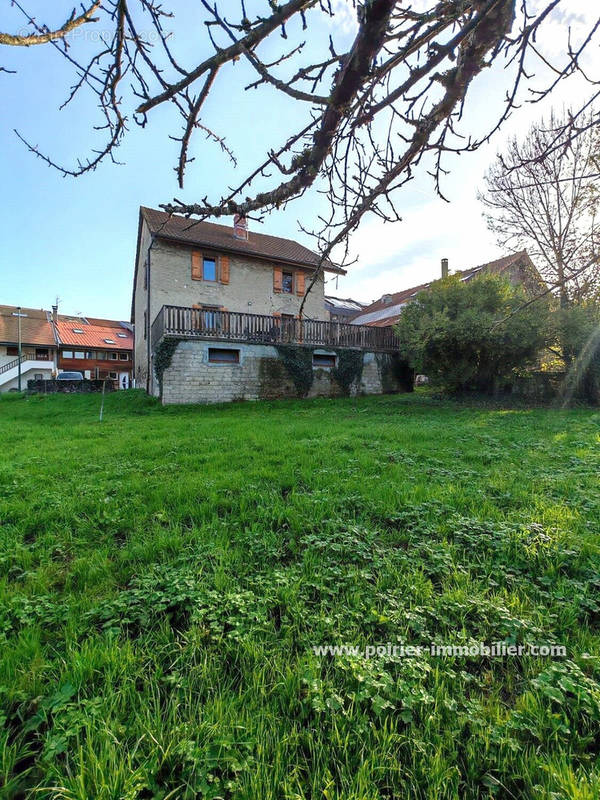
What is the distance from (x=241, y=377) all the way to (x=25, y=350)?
26350 millimetres

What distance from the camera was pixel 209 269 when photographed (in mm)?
16312

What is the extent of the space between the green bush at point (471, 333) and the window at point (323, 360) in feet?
10.1

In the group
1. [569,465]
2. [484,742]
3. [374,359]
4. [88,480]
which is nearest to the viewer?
[484,742]

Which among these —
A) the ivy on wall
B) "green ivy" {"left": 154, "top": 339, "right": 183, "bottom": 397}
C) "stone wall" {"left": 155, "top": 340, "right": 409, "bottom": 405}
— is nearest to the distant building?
"green ivy" {"left": 154, "top": 339, "right": 183, "bottom": 397}

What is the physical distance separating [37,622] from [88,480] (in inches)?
98.4

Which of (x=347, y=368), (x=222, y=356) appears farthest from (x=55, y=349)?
(x=347, y=368)

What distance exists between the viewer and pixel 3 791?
99 centimetres

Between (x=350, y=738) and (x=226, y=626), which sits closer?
(x=350, y=738)

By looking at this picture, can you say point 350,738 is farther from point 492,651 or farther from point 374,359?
point 374,359

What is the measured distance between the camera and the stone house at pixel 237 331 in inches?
469

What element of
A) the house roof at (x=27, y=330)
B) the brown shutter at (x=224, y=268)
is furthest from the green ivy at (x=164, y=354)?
the house roof at (x=27, y=330)

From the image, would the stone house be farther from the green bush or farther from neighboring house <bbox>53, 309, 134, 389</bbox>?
neighboring house <bbox>53, 309, 134, 389</bbox>

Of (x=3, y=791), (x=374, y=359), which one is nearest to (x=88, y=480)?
(x=3, y=791)

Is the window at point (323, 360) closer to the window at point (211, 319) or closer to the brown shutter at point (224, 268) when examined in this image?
the window at point (211, 319)
